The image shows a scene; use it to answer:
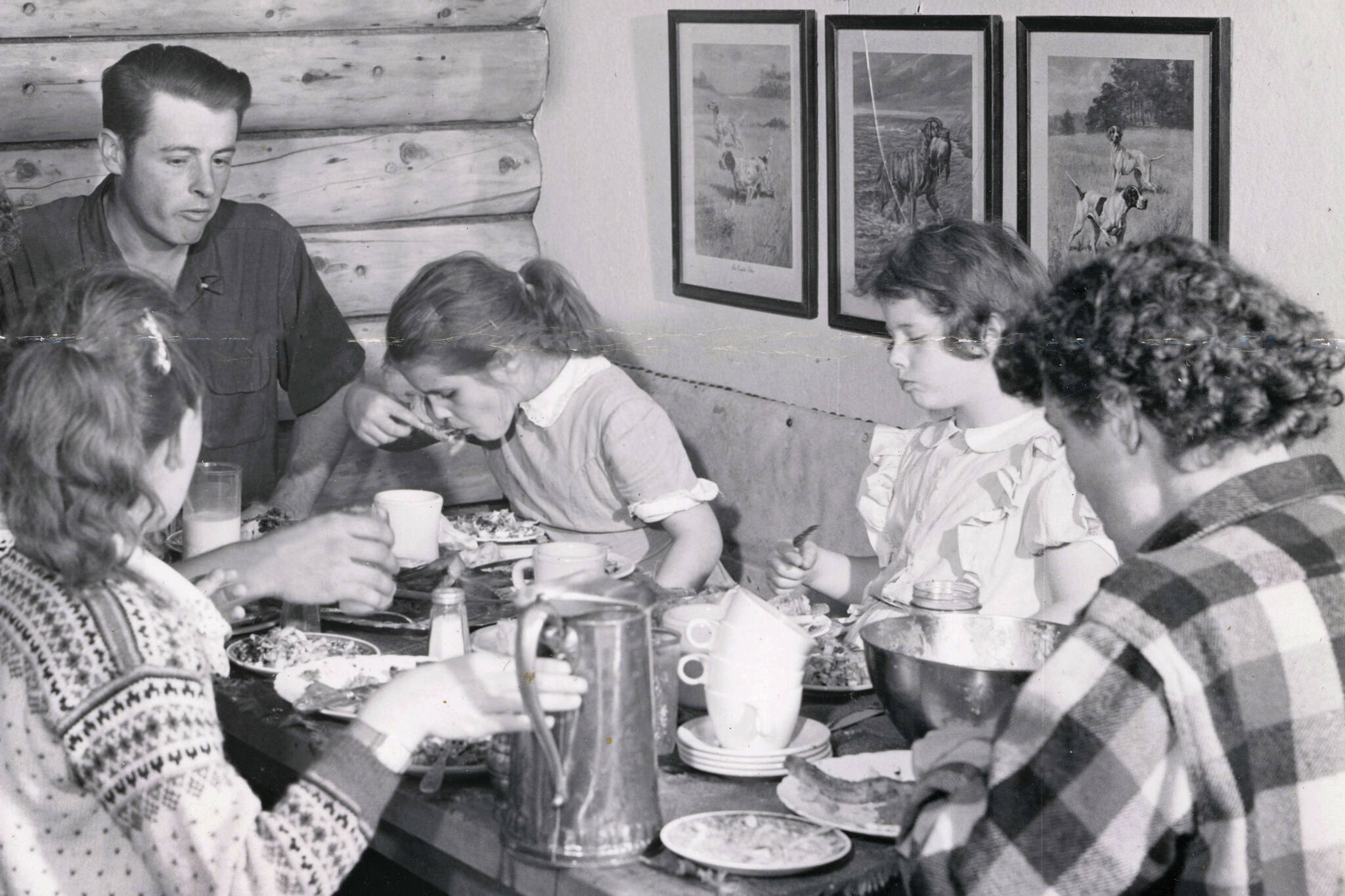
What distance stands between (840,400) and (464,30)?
150cm

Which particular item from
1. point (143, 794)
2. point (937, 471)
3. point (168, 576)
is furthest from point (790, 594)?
point (143, 794)

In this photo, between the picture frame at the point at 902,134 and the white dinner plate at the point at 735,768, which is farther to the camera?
the picture frame at the point at 902,134

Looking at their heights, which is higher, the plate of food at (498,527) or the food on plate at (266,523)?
the food on plate at (266,523)

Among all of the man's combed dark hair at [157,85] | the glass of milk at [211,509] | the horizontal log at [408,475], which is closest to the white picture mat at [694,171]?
the horizontal log at [408,475]

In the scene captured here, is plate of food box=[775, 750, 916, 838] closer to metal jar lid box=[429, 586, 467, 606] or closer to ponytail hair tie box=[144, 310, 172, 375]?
metal jar lid box=[429, 586, 467, 606]

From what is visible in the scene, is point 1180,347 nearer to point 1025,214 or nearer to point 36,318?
point 36,318

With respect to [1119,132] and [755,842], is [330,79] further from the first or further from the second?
[755,842]

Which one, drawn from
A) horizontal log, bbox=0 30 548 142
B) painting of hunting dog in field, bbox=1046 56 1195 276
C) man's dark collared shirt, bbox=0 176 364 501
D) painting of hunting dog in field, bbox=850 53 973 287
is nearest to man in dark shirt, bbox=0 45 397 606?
man's dark collared shirt, bbox=0 176 364 501

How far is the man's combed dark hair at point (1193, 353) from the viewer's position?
125 centimetres

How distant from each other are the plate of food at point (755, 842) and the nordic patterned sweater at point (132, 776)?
0.28m

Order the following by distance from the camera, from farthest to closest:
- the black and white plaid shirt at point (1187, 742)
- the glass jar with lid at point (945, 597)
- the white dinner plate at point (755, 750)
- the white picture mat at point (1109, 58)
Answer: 1. the white picture mat at point (1109, 58)
2. the glass jar with lid at point (945, 597)
3. the white dinner plate at point (755, 750)
4. the black and white plaid shirt at point (1187, 742)

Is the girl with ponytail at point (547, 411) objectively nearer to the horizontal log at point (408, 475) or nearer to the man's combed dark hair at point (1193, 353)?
the horizontal log at point (408, 475)

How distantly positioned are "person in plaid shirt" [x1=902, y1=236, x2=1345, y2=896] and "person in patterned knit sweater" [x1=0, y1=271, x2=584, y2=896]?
40cm

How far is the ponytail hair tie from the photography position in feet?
4.43
